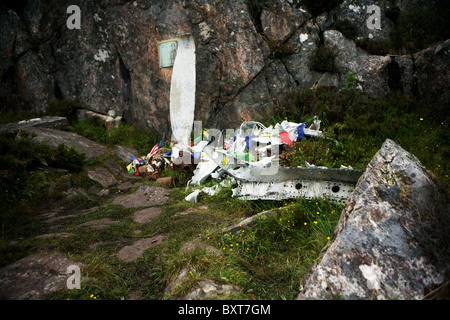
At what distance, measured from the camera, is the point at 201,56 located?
7066mm

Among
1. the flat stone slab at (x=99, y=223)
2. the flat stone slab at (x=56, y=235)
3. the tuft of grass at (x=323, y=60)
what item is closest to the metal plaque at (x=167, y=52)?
the tuft of grass at (x=323, y=60)

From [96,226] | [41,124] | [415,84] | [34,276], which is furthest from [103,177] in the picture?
[415,84]

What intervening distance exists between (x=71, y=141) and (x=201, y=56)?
12.3ft

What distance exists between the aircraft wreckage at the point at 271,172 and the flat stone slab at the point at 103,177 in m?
1.75

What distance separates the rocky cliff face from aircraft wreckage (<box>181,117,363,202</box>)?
187 cm

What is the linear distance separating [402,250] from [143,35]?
764cm

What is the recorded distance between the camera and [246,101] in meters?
7.03

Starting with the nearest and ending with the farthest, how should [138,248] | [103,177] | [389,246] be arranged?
1. [389,246]
2. [138,248]
3. [103,177]

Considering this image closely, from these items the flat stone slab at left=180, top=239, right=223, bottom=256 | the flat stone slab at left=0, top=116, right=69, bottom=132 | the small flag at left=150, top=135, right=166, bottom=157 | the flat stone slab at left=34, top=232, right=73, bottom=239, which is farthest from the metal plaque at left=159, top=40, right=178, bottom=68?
the flat stone slab at left=180, top=239, right=223, bottom=256

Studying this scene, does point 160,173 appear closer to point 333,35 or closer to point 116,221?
point 116,221

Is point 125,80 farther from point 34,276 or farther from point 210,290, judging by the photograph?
point 210,290

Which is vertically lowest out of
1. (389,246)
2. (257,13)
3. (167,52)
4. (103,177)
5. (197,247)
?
(103,177)

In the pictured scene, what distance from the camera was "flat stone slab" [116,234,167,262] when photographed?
9.41 ft

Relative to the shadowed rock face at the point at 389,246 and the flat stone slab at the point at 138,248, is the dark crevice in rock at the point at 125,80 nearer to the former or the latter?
the flat stone slab at the point at 138,248
